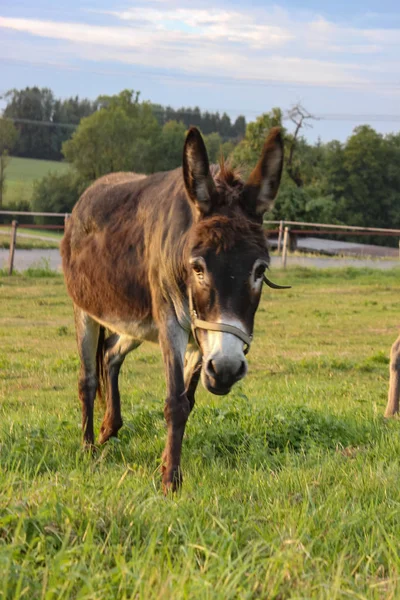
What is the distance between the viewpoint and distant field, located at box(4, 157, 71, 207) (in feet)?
236

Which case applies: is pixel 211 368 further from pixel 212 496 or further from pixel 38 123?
pixel 38 123

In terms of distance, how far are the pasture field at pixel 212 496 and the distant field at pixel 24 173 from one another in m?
62.1

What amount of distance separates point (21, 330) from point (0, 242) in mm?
22392

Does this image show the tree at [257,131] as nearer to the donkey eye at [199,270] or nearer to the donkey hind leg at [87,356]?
the donkey hind leg at [87,356]

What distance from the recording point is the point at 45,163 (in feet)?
308

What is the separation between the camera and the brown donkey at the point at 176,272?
3906 mm

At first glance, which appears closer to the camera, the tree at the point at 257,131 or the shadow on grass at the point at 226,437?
the shadow on grass at the point at 226,437

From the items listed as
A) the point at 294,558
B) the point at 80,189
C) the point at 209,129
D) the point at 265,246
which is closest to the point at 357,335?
the point at 265,246

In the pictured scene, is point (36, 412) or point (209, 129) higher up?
point (209, 129)

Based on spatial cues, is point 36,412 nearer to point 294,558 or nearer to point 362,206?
point 294,558

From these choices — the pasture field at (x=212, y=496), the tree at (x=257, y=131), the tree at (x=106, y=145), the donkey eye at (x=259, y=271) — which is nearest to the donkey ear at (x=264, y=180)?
the donkey eye at (x=259, y=271)

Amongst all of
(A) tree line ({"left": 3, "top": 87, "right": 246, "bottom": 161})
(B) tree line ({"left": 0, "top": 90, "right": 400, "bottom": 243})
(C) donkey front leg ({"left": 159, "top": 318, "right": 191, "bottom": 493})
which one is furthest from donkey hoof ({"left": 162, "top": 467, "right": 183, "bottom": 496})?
(A) tree line ({"left": 3, "top": 87, "right": 246, "bottom": 161})

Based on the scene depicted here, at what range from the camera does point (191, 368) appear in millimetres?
5102

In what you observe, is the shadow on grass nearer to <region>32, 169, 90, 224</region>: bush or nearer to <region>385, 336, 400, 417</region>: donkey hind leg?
<region>385, 336, 400, 417</region>: donkey hind leg
